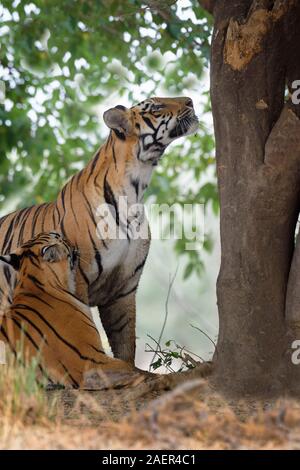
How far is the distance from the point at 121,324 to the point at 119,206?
0.91 metres

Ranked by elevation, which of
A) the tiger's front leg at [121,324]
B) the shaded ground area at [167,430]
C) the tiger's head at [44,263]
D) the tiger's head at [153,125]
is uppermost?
the tiger's head at [153,125]

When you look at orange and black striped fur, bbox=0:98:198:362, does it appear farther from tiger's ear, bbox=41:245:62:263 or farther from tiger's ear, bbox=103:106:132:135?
tiger's ear, bbox=41:245:62:263

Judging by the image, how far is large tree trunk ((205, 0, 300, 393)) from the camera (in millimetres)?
5312

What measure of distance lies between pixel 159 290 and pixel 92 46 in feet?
52.5

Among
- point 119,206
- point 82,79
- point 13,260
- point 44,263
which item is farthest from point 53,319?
point 82,79

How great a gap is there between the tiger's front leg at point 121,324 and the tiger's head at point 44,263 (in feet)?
2.14

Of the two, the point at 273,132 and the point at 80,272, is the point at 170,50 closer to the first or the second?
the point at 80,272

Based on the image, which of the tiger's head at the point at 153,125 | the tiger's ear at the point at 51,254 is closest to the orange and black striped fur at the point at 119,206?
the tiger's head at the point at 153,125

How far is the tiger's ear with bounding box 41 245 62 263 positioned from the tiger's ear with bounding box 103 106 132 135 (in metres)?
1.11

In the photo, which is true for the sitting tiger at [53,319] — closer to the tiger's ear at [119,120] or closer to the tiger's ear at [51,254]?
the tiger's ear at [51,254]

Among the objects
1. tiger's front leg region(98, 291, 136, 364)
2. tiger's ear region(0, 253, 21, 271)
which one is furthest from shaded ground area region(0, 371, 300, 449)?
tiger's front leg region(98, 291, 136, 364)

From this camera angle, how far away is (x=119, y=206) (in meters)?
6.89

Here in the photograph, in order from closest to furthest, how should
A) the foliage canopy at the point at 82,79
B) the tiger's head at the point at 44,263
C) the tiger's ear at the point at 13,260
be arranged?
the tiger's head at the point at 44,263 → the tiger's ear at the point at 13,260 → the foliage canopy at the point at 82,79

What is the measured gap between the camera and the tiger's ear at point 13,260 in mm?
6344
